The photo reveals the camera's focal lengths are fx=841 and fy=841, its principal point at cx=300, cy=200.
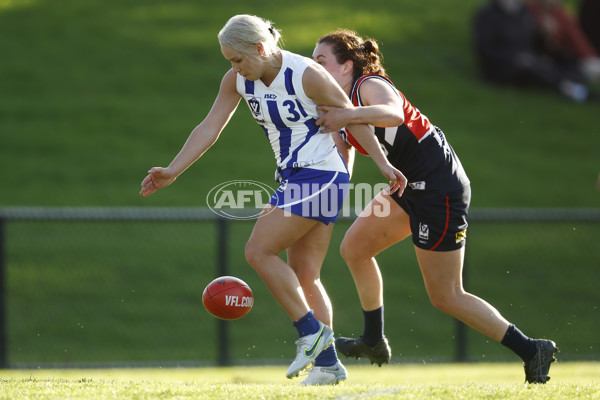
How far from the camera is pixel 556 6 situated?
17.9 metres

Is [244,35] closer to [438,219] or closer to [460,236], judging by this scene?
[438,219]

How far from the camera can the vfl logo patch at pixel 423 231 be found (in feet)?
17.2

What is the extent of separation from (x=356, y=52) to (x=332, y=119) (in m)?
0.68

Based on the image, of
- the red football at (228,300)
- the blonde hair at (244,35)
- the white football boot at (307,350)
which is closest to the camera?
the blonde hair at (244,35)

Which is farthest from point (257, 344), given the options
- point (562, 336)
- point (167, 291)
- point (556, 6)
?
point (556, 6)

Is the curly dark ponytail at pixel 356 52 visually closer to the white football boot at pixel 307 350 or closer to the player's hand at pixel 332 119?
the player's hand at pixel 332 119

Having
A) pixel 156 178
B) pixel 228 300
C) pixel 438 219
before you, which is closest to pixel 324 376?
pixel 228 300

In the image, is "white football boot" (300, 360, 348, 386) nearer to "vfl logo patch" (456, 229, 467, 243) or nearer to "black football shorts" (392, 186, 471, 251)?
"black football shorts" (392, 186, 471, 251)

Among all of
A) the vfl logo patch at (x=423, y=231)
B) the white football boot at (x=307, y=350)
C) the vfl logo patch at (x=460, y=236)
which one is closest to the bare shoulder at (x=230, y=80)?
the vfl logo patch at (x=423, y=231)

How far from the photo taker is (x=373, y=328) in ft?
19.4

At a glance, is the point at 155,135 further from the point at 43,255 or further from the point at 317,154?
the point at 317,154

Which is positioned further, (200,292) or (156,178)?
(200,292)

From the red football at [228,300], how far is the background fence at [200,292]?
4.11 m

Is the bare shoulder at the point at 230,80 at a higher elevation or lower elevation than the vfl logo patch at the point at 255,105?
higher
